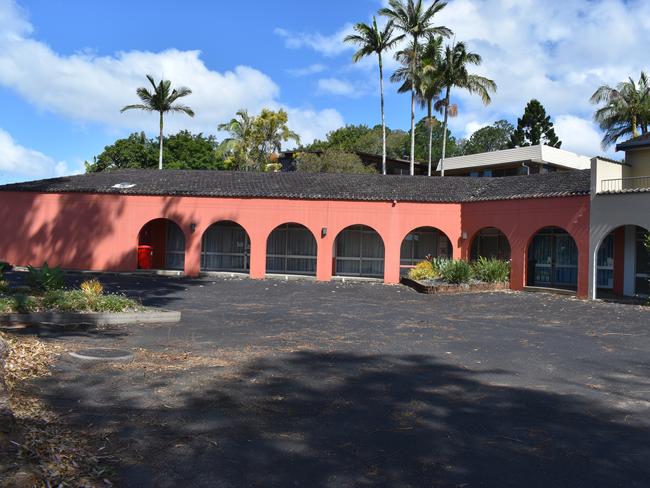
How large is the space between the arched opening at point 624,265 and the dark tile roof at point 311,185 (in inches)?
98.5

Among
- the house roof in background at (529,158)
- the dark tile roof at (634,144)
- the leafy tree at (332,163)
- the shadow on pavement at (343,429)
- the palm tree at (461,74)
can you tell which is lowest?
the shadow on pavement at (343,429)

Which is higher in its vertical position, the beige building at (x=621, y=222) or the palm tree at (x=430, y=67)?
the palm tree at (x=430, y=67)

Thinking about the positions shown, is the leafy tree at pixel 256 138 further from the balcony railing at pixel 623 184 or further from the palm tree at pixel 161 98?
the balcony railing at pixel 623 184

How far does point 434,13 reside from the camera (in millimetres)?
35750

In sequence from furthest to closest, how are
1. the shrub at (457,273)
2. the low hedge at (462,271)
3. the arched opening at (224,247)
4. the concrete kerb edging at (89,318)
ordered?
the arched opening at (224,247), the low hedge at (462,271), the shrub at (457,273), the concrete kerb edging at (89,318)

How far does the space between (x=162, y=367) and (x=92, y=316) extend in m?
3.82

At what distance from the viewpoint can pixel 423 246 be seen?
24672mm

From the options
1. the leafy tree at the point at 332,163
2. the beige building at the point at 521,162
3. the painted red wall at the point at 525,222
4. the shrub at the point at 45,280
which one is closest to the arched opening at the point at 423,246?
the painted red wall at the point at 525,222

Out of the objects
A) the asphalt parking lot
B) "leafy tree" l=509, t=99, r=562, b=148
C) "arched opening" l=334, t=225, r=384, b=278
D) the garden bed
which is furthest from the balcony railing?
"leafy tree" l=509, t=99, r=562, b=148

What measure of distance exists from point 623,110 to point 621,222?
76.5 ft

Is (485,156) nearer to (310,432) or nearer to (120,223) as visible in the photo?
(120,223)

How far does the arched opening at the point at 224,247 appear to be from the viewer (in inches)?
A: 975

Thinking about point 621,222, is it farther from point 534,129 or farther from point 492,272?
point 534,129

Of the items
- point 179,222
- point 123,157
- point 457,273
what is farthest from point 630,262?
point 123,157
